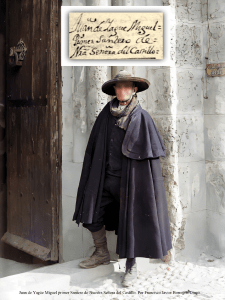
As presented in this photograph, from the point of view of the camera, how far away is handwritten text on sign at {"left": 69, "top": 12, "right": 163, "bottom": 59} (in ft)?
9.37

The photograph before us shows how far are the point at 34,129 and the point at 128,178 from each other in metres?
1.21

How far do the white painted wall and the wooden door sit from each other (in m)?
0.11

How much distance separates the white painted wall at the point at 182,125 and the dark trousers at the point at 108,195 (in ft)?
1.43

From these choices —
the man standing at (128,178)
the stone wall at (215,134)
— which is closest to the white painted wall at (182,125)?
the stone wall at (215,134)

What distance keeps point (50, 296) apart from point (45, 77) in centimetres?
177

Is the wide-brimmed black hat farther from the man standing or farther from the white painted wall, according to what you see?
the white painted wall

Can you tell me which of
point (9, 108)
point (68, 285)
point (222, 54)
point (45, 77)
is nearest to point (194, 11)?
point (222, 54)

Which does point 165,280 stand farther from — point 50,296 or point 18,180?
point 18,180

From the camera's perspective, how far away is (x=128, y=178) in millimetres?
2709

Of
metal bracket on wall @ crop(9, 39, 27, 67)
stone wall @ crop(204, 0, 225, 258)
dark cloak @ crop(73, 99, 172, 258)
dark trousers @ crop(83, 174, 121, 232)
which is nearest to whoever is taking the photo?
dark cloak @ crop(73, 99, 172, 258)

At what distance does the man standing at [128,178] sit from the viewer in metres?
2.70

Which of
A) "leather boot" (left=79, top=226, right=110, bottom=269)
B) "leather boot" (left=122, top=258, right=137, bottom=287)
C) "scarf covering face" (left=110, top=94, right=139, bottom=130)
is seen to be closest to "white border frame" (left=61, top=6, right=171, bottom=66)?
"scarf covering face" (left=110, top=94, right=139, bottom=130)

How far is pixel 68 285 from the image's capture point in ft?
9.36

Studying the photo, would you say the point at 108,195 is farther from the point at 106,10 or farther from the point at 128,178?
the point at 106,10
